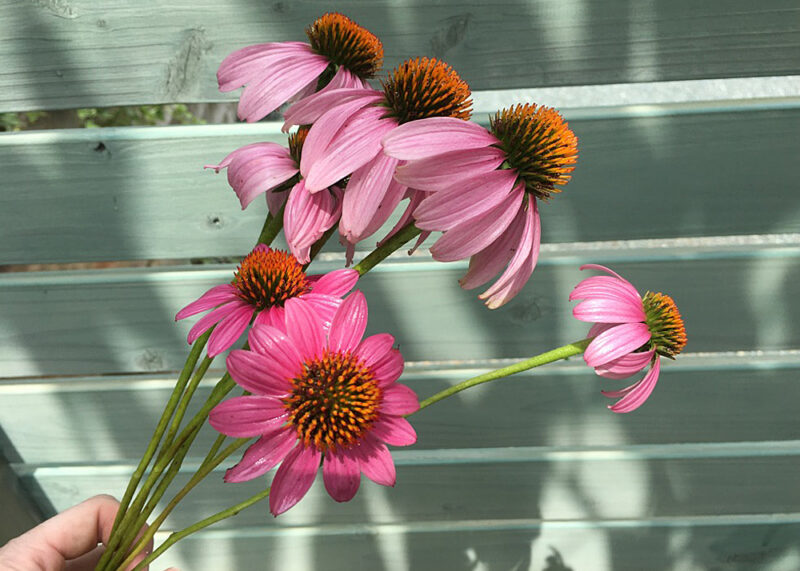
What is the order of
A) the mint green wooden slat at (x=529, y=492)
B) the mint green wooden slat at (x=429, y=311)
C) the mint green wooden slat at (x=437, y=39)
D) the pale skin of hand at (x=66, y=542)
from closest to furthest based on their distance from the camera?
the pale skin of hand at (x=66, y=542) < the mint green wooden slat at (x=437, y=39) < the mint green wooden slat at (x=429, y=311) < the mint green wooden slat at (x=529, y=492)

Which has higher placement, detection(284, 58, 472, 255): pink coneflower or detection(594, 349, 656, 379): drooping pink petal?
detection(284, 58, 472, 255): pink coneflower

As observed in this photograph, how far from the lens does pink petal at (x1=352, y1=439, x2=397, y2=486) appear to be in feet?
1.01

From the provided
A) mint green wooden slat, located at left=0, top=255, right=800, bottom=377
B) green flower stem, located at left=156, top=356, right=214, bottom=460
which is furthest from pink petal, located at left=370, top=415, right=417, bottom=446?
mint green wooden slat, located at left=0, top=255, right=800, bottom=377

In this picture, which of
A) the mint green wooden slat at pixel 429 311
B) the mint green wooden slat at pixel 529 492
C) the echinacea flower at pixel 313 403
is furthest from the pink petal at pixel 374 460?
the mint green wooden slat at pixel 529 492

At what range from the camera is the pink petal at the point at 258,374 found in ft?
0.94

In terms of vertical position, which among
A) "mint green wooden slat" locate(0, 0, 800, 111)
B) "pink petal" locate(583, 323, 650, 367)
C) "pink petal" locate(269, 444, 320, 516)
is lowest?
"pink petal" locate(269, 444, 320, 516)

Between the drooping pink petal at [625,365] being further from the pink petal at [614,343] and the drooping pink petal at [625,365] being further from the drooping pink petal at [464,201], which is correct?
the drooping pink petal at [464,201]

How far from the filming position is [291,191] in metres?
0.34

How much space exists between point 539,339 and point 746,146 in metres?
0.36

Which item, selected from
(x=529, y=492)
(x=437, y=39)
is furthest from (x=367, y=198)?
(x=529, y=492)

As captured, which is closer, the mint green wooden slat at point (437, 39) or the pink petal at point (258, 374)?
the pink petal at point (258, 374)

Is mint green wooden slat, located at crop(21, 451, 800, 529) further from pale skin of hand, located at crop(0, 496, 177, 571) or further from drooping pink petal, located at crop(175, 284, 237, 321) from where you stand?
drooping pink petal, located at crop(175, 284, 237, 321)

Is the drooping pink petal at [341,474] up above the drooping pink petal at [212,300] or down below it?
below

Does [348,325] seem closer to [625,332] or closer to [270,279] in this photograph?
[270,279]
